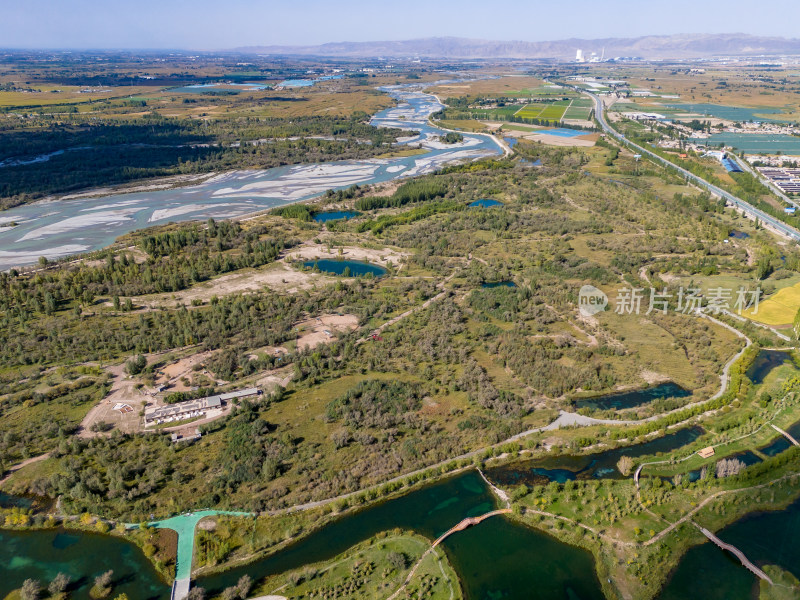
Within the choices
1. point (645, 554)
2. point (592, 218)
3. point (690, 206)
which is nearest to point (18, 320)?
point (645, 554)

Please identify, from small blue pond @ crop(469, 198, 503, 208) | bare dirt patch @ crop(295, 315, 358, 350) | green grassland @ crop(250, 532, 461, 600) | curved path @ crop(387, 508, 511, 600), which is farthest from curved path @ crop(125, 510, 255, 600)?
small blue pond @ crop(469, 198, 503, 208)

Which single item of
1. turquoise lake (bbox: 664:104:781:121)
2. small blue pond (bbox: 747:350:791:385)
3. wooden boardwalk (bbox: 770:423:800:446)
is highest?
turquoise lake (bbox: 664:104:781:121)

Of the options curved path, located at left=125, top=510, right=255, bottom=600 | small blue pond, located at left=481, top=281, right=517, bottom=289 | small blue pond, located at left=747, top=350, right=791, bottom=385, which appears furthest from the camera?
small blue pond, located at left=481, top=281, right=517, bottom=289

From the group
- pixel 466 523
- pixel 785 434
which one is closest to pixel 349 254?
pixel 466 523

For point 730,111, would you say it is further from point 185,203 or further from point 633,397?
point 633,397

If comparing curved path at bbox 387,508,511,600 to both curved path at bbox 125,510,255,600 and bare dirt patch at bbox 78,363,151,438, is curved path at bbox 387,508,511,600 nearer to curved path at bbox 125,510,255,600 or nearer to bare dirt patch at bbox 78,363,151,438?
curved path at bbox 125,510,255,600
